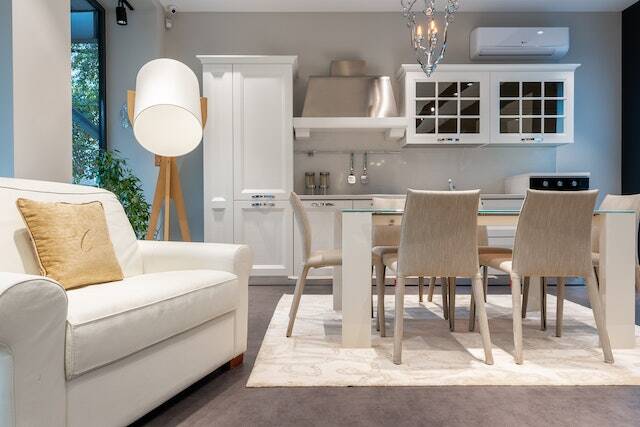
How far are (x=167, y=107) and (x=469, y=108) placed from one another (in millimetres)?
3166

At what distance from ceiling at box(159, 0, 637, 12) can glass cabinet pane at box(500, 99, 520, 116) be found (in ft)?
3.60

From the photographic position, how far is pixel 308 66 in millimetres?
5238

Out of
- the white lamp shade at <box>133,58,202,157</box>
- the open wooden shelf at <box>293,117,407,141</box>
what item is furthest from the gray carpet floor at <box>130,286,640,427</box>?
the open wooden shelf at <box>293,117,407,141</box>

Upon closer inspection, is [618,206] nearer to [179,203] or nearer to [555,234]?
[555,234]

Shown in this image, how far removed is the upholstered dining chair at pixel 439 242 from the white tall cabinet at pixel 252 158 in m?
2.49

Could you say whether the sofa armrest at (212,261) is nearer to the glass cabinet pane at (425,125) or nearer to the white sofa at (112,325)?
the white sofa at (112,325)

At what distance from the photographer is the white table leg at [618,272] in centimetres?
253

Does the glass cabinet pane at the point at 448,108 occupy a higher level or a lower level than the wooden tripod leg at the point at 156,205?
higher

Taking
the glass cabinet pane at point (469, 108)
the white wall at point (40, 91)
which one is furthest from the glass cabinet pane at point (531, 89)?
the white wall at point (40, 91)

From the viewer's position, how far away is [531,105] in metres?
4.86

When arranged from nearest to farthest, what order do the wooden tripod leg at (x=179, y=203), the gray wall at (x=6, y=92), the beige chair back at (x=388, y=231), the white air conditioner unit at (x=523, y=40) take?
the gray wall at (x=6, y=92) → the wooden tripod leg at (x=179, y=203) → the beige chair back at (x=388, y=231) → the white air conditioner unit at (x=523, y=40)

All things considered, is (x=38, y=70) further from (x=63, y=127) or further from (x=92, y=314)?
(x=92, y=314)

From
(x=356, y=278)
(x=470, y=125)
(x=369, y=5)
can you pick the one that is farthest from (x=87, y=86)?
(x=470, y=125)

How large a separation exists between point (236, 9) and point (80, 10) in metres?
1.55
